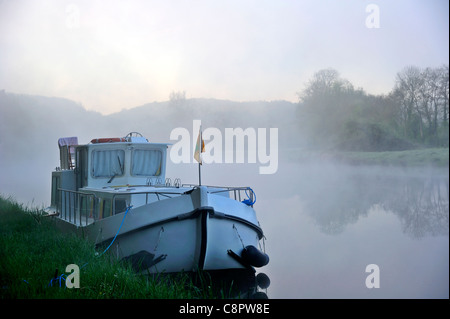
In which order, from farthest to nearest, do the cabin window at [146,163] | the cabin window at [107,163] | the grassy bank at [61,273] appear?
the cabin window at [146,163] < the cabin window at [107,163] < the grassy bank at [61,273]

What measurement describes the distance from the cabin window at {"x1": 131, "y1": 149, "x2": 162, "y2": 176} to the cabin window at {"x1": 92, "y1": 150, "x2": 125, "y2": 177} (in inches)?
10.7

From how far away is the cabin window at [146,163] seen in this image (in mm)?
8883

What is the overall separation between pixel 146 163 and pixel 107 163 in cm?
82

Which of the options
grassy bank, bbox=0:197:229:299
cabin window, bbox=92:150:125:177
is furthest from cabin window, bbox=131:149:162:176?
grassy bank, bbox=0:197:229:299

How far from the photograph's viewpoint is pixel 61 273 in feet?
14.9

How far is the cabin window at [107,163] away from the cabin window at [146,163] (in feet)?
0.89

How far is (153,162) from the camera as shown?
9117mm

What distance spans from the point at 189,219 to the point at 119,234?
1144 mm

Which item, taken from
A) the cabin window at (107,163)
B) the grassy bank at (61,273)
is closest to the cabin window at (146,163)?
the cabin window at (107,163)

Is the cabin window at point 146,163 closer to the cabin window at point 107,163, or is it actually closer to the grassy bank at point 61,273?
the cabin window at point 107,163

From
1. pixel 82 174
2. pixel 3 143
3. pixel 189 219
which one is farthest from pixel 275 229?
pixel 3 143

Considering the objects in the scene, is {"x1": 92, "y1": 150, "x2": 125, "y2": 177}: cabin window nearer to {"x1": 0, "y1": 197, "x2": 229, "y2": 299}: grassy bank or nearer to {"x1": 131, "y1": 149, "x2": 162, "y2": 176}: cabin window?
{"x1": 131, "y1": 149, "x2": 162, "y2": 176}: cabin window
